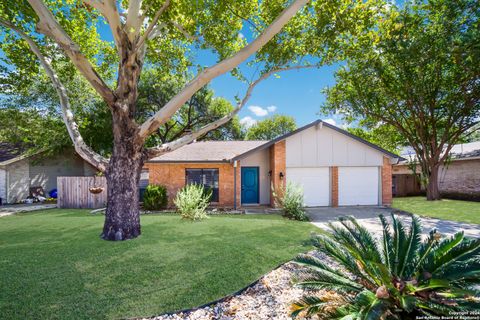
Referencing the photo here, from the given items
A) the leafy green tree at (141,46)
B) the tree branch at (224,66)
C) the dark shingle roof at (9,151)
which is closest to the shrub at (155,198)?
the leafy green tree at (141,46)

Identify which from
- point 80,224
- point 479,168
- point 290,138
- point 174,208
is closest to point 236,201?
point 174,208

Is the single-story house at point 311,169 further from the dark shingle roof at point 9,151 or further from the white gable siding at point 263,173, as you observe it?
the dark shingle roof at point 9,151

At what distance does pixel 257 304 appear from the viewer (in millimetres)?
3336

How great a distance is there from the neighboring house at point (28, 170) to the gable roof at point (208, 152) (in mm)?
10922

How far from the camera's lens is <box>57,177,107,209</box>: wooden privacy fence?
12219 mm

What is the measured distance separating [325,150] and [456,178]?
12.0m

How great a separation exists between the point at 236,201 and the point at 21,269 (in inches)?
346

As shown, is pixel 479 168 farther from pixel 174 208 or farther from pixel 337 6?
pixel 174 208

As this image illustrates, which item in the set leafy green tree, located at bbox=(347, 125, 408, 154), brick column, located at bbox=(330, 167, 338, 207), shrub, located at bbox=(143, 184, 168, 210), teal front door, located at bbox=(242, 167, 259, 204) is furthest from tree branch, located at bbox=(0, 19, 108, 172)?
leafy green tree, located at bbox=(347, 125, 408, 154)

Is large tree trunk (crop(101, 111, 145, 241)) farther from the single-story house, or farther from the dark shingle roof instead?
the dark shingle roof

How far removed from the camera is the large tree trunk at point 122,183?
5.60m

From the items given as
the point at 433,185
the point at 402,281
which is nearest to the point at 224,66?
the point at 402,281

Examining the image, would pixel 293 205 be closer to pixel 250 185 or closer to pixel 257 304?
pixel 250 185

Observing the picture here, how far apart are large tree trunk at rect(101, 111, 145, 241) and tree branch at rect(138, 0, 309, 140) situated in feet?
1.35
